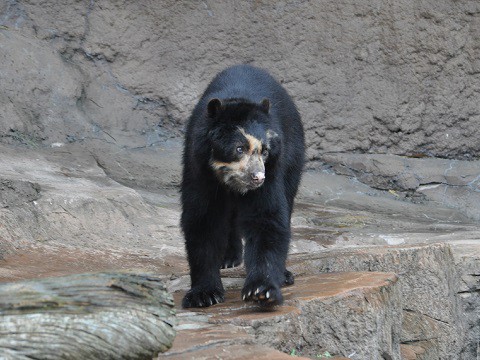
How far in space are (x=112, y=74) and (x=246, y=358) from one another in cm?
736

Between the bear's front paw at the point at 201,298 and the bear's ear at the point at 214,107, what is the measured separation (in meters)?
1.11

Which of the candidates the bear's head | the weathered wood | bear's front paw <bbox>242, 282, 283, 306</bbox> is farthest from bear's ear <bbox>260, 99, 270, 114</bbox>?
the weathered wood

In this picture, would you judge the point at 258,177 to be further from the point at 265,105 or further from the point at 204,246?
the point at 204,246

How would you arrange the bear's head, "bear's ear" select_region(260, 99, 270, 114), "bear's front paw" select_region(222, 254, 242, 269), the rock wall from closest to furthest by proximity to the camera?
the bear's head, "bear's ear" select_region(260, 99, 270, 114), "bear's front paw" select_region(222, 254, 242, 269), the rock wall

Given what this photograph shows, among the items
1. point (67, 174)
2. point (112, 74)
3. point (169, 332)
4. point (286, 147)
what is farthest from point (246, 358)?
point (112, 74)

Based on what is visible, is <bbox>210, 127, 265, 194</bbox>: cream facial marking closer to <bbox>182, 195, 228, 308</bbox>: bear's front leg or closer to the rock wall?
<bbox>182, 195, 228, 308</bbox>: bear's front leg

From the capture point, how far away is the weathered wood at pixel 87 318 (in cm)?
309

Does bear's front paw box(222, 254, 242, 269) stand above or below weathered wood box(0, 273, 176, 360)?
below

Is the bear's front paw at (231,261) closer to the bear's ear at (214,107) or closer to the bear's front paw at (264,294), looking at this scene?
the bear's front paw at (264,294)

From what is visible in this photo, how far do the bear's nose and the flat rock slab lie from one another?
76cm

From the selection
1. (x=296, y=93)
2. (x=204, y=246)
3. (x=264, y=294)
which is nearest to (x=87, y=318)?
(x=264, y=294)

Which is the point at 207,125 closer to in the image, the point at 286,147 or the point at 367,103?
the point at 286,147

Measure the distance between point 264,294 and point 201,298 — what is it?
0.51 m

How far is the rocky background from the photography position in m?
9.80
